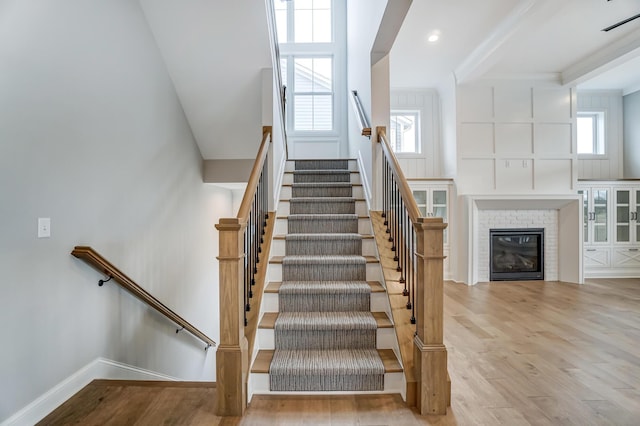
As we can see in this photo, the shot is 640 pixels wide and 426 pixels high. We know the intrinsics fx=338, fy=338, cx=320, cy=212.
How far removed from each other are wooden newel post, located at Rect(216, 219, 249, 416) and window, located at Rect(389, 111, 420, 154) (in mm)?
4838

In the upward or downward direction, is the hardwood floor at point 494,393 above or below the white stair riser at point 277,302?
below

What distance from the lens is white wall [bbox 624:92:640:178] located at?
6.10 metres

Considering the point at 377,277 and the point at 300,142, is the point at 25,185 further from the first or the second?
the point at 300,142

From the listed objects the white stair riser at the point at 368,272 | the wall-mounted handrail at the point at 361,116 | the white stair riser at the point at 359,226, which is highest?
the wall-mounted handrail at the point at 361,116

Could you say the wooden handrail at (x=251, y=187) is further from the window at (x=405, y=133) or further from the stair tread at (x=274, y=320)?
the window at (x=405, y=133)

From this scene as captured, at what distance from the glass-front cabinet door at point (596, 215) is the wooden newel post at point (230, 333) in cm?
629

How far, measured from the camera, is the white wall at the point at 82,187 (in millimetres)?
1697

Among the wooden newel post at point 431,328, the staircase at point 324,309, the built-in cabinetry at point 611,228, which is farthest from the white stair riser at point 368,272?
the built-in cabinetry at point 611,228

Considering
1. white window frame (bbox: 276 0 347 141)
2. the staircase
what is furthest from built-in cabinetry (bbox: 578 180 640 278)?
the staircase

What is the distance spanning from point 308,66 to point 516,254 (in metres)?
4.84

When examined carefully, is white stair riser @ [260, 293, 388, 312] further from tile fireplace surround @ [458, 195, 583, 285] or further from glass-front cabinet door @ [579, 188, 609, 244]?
glass-front cabinet door @ [579, 188, 609, 244]

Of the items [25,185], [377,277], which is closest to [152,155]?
[25,185]

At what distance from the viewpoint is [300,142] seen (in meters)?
5.96

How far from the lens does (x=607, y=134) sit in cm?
631
